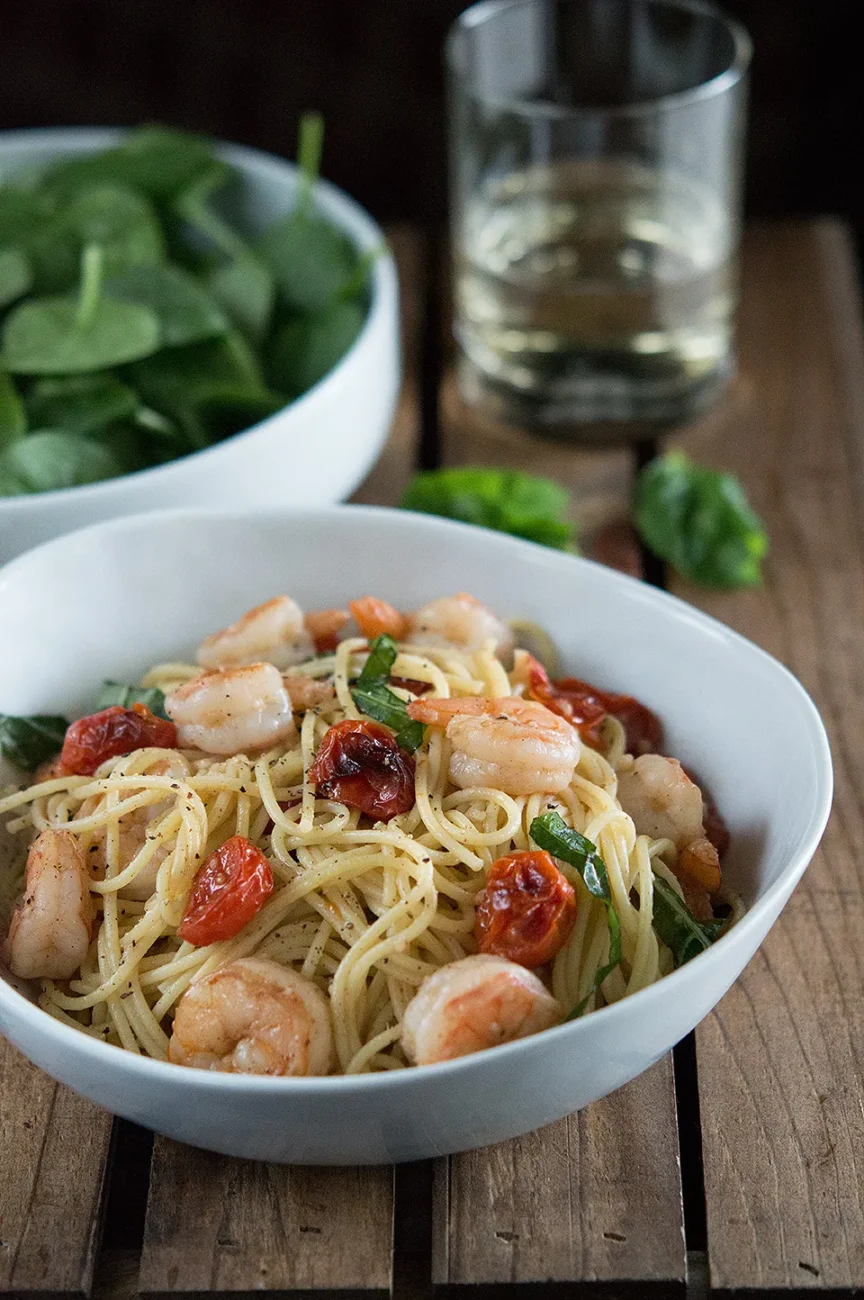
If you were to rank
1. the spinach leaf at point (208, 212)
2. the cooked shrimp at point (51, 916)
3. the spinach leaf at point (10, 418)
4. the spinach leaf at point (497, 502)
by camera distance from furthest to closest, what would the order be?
1. the spinach leaf at point (208, 212)
2. the spinach leaf at point (497, 502)
3. the spinach leaf at point (10, 418)
4. the cooked shrimp at point (51, 916)

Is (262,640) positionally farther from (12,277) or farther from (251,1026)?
(12,277)

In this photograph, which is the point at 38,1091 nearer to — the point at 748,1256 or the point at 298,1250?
the point at 298,1250

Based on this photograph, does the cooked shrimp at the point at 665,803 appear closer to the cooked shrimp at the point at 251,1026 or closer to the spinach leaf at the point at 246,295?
the cooked shrimp at the point at 251,1026

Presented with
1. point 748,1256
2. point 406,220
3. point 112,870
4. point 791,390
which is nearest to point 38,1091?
point 112,870

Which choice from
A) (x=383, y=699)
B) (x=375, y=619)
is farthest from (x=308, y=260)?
(x=383, y=699)

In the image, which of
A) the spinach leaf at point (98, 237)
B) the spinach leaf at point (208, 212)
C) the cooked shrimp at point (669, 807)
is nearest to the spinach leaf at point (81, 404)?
the spinach leaf at point (98, 237)

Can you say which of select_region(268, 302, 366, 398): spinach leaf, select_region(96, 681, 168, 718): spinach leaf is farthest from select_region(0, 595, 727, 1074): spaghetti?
select_region(268, 302, 366, 398): spinach leaf
